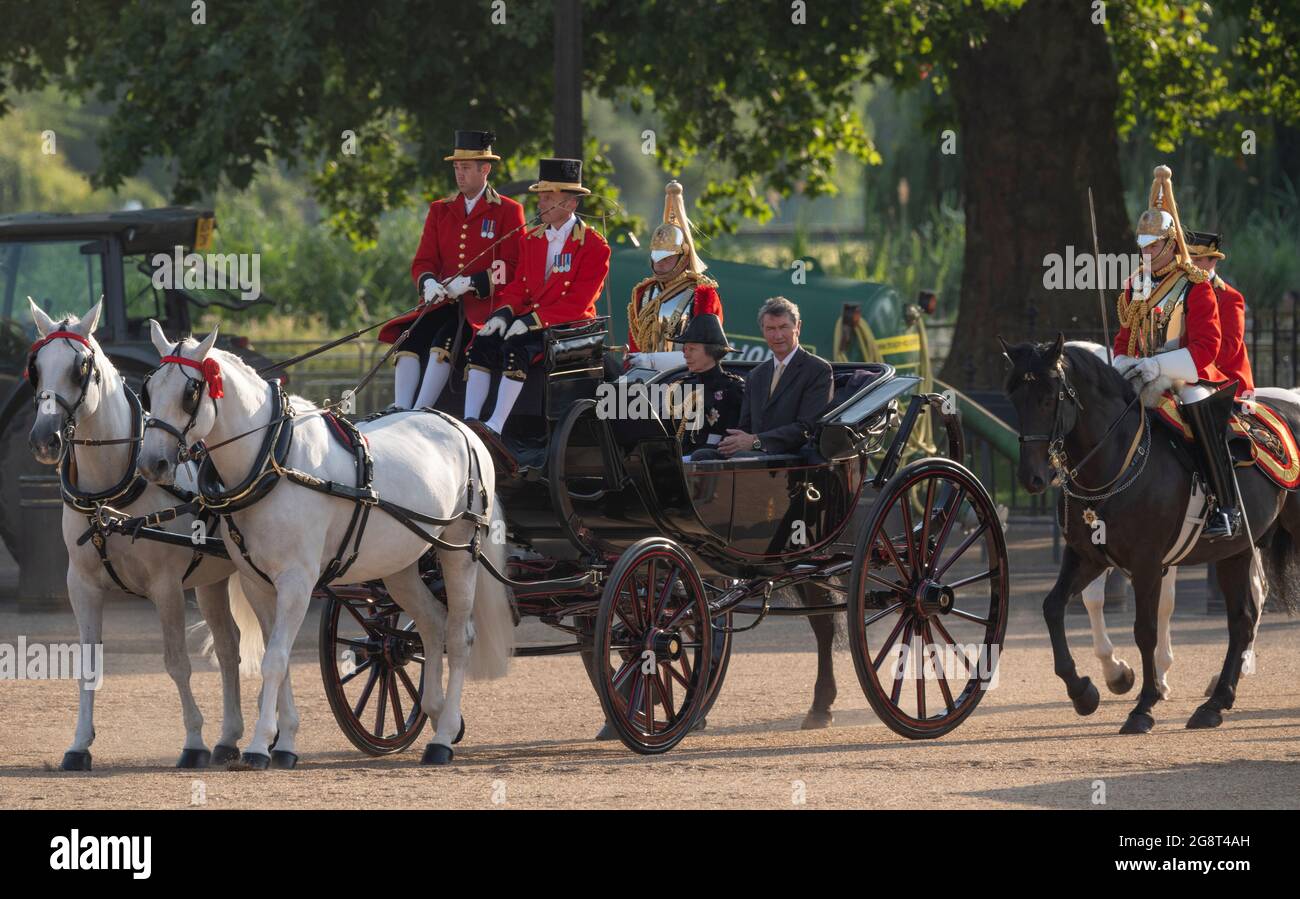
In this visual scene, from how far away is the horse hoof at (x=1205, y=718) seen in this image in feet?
30.9

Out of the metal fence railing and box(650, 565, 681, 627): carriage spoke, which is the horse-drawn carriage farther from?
the metal fence railing

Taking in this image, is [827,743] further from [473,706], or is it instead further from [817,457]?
[473,706]

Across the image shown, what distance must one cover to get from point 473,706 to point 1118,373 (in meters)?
3.60

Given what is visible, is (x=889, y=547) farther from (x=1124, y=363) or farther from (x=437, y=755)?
(x=437, y=755)

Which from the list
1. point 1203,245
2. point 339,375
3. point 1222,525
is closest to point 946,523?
point 1222,525

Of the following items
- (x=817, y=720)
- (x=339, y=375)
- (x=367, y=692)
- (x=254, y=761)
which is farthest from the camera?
(x=339, y=375)

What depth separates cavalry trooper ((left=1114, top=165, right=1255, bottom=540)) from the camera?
9.91m

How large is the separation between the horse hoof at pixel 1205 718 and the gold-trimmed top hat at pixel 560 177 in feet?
12.1

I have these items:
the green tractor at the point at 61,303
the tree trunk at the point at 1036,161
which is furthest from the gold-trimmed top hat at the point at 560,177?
the tree trunk at the point at 1036,161

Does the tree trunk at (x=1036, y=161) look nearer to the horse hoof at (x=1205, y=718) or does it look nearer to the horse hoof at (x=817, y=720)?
the horse hoof at (x=817, y=720)

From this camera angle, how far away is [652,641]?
8.46 meters

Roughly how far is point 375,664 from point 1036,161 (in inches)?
466

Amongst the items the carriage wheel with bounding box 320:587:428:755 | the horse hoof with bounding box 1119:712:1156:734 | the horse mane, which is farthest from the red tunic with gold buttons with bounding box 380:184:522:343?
the horse hoof with bounding box 1119:712:1156:734

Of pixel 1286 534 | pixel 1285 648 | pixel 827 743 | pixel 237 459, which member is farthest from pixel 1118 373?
pixel 237 459
